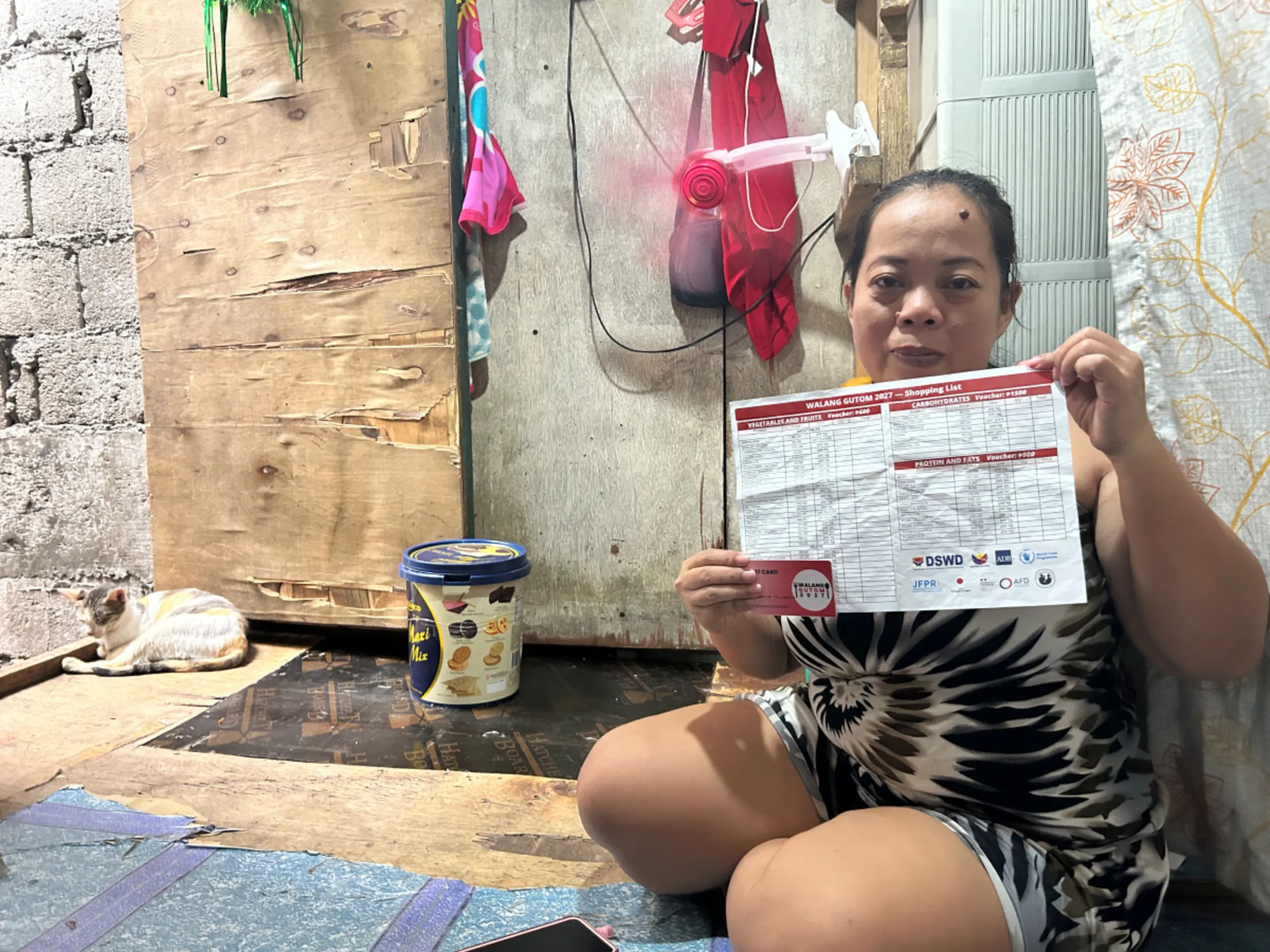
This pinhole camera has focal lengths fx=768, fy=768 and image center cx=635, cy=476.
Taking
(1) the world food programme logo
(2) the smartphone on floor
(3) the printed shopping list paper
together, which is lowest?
(2) the smartphone on floor

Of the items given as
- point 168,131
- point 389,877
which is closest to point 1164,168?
point 389,877

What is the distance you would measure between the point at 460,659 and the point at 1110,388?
4.25 feet

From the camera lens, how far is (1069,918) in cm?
65

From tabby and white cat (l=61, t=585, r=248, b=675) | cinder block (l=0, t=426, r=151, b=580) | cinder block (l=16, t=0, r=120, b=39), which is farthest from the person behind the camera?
cinder block (l=0, t=426, r=151, b=580)

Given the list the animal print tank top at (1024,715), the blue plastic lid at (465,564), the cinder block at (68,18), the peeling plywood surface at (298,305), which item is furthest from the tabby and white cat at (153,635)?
the animal print tank top at (1024,715)

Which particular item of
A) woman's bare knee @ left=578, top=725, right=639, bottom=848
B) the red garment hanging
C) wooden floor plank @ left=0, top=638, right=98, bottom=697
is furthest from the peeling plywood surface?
woman's bare knee @ left=578, top=725, right=639, bottom=848

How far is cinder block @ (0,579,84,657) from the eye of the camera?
7.55 ft

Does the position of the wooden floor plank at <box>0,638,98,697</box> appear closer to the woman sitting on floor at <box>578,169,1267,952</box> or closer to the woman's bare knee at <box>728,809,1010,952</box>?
the woman sitting on floor at <box>578,169,1267,952</box>

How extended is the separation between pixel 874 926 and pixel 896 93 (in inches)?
53.2

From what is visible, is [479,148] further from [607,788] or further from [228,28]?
[607,788]

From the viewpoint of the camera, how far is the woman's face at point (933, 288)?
0.71 metres

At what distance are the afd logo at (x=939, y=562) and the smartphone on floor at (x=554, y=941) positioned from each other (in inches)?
20.7

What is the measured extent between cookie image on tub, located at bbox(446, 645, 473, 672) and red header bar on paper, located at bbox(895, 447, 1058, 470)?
44.0 inches

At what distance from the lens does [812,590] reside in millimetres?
722
